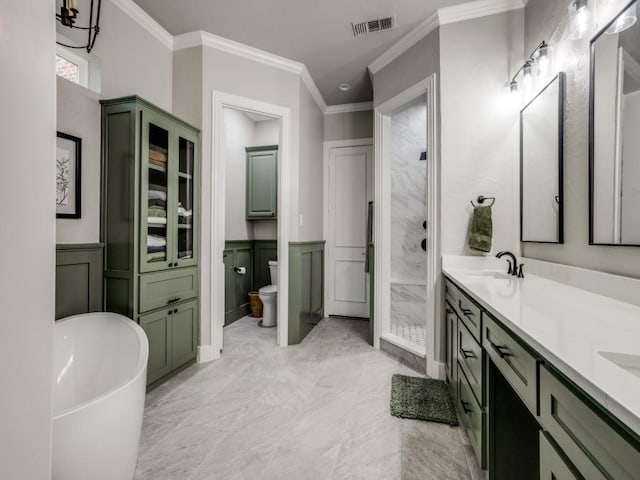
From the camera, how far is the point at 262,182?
4.20 meters

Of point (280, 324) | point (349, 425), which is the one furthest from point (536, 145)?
point (280, 324)

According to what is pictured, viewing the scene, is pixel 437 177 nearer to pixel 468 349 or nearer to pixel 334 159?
pixel 468 349

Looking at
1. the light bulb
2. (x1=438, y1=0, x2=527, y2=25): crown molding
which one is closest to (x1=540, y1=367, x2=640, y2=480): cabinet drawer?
the light bulb

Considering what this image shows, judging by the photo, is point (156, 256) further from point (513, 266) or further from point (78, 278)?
point (513, 266)

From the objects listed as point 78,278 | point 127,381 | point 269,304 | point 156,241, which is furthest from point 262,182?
point 127,381

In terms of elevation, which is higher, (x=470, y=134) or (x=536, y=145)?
(x=470, y=134)

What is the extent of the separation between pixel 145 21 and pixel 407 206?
10.1 feet

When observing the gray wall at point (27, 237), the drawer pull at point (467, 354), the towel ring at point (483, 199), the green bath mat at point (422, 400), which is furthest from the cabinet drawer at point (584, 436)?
the towel ring at point (483, 199)

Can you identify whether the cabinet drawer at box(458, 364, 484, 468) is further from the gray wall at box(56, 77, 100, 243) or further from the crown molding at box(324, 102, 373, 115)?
the crown molding at box(324, 102, 373, 115)

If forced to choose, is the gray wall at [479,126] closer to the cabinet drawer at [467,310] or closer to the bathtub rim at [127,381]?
the cabinet drawer at [467,310]

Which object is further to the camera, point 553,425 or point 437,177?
point 437,177

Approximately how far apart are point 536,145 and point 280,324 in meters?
2.55

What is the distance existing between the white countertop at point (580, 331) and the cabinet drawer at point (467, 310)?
8 cm

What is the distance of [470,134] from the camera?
7.50 feet
